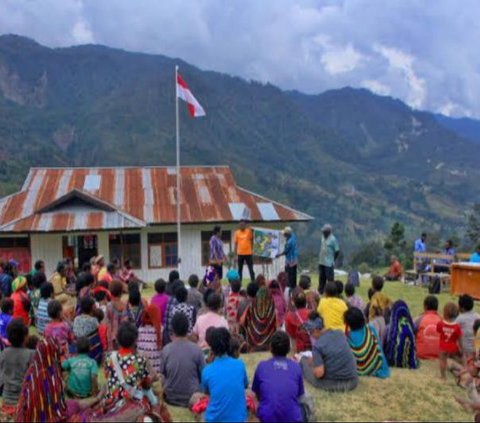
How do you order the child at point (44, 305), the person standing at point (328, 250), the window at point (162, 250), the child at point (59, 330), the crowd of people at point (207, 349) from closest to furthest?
the crowd of people at point (207, 349), the child at point (59, 330), the child at point (44, 305), the person standing at point (328, 250), the window at point (162, 250)

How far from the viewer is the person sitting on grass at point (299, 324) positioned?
8438mm

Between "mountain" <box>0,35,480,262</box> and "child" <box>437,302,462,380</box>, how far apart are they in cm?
6048

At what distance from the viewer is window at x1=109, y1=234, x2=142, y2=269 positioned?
2378cm

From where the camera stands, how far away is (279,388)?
5.78 m

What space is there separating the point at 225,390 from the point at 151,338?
2159 millimetres

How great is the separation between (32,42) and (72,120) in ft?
191

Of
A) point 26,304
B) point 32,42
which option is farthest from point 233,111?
point 26,304

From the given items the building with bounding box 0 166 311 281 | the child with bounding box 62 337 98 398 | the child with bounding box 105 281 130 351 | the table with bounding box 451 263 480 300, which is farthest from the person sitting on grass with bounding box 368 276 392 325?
the building with bounding box 0 166 311 281

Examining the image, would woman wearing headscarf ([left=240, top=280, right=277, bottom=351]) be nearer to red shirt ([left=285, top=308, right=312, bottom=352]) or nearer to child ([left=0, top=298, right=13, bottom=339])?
red shirt ([left=285, top=308, right=312, bottom=352])

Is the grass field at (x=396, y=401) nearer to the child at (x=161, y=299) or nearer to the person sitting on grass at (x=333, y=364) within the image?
the person sitting on grass at (x=333, y=364)

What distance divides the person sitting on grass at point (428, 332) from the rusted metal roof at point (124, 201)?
1464 cm

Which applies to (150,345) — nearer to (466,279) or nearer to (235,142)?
(466,279)

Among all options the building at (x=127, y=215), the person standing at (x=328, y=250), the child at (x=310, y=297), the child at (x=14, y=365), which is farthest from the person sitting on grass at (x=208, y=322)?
the building at (x=127, y=215)

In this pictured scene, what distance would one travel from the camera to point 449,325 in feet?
26.2
